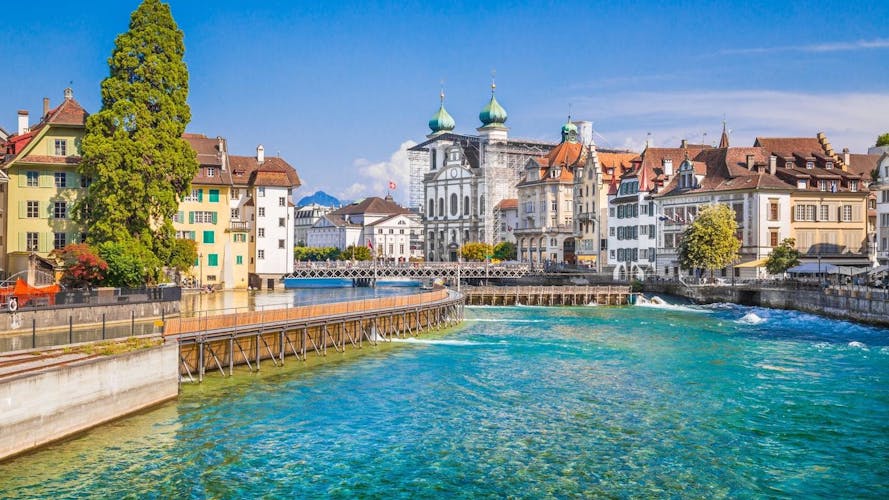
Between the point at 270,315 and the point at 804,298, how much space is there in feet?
156

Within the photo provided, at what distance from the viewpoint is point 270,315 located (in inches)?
1746

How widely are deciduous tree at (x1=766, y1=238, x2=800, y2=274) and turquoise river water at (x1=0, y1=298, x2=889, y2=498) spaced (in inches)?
1541

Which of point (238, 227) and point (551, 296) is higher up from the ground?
point (238, 227)

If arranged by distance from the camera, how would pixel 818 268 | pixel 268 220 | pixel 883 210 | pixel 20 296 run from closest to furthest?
pixel 20 296, pixel 818 268, pixel 883 210, pixel 268 220

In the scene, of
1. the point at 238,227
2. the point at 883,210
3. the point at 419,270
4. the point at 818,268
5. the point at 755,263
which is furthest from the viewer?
the point at 419,270

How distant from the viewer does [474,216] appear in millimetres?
177625

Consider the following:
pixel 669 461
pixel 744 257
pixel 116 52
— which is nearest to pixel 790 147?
pixel 744 257

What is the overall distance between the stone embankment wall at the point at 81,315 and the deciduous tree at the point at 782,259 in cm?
5776

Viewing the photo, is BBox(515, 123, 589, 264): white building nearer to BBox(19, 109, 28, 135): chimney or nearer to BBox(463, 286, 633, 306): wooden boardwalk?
BBox(463, 286, 633, 306): wooden boardwalk

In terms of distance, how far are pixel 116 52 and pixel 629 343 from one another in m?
36.6

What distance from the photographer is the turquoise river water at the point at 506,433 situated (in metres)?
24.6

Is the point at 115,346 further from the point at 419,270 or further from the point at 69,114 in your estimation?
the point at 419,270

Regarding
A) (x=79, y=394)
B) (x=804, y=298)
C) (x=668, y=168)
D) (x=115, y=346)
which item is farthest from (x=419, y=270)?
(x=79, y=394)

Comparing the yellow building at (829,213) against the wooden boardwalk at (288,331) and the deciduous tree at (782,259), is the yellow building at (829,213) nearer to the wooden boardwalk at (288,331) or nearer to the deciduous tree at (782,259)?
the deciduous tree at (782,259)
